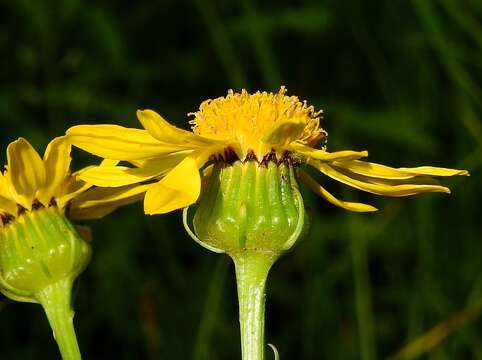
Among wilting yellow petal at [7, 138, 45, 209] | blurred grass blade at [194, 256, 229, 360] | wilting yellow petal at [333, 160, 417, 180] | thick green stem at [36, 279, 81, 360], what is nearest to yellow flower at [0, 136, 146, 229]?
wilting yellow petal at [7, 138, 45, 209]

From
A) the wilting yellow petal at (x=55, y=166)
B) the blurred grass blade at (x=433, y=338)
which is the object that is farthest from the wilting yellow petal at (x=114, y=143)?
the blurred grass blade at (x=433, y=338)

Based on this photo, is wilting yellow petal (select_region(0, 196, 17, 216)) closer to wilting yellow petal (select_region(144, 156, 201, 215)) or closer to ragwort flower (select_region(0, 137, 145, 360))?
ragwort flower (select_region(0, 137, 145, 360))

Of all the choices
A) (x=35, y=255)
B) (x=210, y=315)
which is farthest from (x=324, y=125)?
(x=35, y=255)

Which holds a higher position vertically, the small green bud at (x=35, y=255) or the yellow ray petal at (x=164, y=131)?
the yellow ray petal at (x=164, y=131)

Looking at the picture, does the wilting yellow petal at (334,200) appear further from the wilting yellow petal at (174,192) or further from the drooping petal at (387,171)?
the wilting yellow petal at (174,192)

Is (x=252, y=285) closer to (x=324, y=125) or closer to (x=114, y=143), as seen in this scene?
(x=114, y=143)

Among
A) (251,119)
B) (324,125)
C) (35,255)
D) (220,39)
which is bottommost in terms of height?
(35,255)
